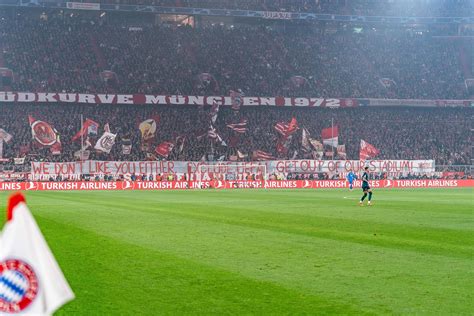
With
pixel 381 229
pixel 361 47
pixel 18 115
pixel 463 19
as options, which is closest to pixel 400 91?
pixel 361 47

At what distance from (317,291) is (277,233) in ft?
25.6

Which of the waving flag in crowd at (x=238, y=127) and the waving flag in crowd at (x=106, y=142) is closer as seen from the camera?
the waving flag in crowd at (x=106, y=142)

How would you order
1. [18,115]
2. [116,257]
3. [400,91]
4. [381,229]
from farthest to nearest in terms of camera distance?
1. [400,91]
2. [18,115]
3. [381,229]
4. [116,257]

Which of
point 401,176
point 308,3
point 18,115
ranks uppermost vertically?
point 308,3

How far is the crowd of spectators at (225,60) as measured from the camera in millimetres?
67062

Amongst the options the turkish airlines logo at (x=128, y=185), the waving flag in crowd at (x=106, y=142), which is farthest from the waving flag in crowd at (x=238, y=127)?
the turkish airlines logo at (x=128, y=185)

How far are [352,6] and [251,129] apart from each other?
23344 millimetres

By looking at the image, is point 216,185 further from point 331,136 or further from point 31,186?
point 31,186

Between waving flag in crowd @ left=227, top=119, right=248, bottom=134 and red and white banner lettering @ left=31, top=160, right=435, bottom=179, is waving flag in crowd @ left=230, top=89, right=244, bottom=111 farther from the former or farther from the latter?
red and white banner lettering @ left=31, top=160, right=435, bottom=179

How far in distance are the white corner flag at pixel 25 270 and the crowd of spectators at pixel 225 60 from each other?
6227cm

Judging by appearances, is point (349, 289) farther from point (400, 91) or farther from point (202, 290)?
point (400, 91)

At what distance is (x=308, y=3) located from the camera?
7988 centimetres

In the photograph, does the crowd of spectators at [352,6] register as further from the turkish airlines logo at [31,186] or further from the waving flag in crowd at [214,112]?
the turkish airlines logo at [31,186]

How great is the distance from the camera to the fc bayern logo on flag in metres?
3.75
